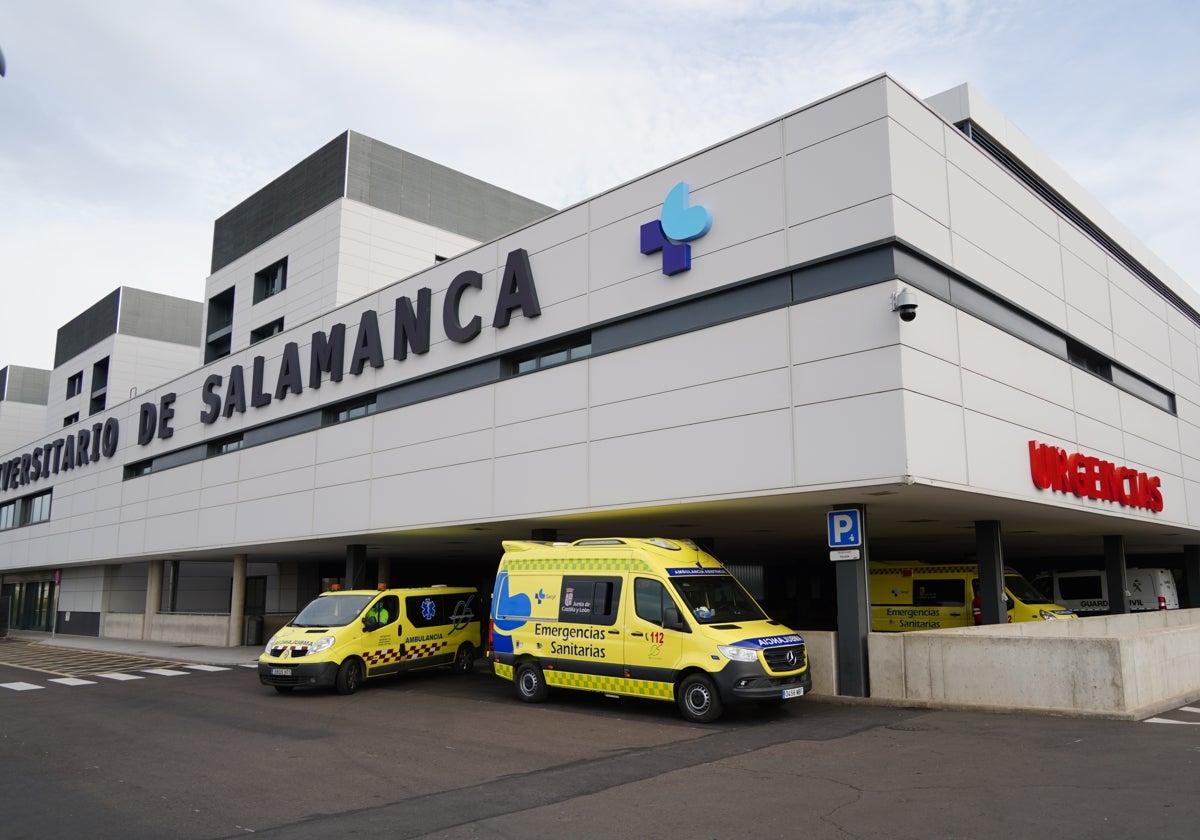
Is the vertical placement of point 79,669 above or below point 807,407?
below

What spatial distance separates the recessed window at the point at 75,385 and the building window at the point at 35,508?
7.97 m

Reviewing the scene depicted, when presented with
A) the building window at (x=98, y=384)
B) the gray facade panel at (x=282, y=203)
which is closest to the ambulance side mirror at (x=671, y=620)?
the gray facade panel at (x=282, y=203)

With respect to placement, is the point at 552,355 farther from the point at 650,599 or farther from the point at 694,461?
the point at 650,599

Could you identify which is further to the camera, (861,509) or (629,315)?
(629,315)

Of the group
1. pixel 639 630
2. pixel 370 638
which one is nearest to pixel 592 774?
pixel 639 630

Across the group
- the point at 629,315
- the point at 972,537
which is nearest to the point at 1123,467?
the point at 972,537

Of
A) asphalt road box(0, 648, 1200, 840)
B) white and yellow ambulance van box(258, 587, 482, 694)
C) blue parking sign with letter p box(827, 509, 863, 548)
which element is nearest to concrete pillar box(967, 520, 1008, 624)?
blue parking sign with letter p box(827, 509, 863, 548)

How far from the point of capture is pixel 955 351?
46.8 feet

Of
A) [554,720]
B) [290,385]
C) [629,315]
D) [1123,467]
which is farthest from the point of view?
[290,385]

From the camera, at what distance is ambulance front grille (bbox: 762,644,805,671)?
11.9 meters

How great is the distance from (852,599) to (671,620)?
A: 334cm

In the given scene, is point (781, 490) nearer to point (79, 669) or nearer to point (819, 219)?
point (819, 219)

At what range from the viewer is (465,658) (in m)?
19.2

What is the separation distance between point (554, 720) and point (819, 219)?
29.2ft
